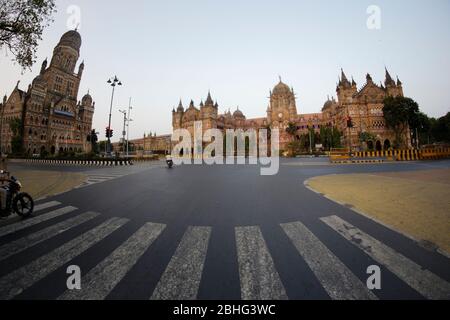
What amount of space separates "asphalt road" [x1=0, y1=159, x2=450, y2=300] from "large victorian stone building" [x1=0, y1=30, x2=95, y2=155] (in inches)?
2923

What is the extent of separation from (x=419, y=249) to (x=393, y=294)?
5.51ft

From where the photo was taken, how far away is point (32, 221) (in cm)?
459

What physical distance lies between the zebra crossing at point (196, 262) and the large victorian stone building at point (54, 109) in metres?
74.6

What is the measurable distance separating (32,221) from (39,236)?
1347 mm

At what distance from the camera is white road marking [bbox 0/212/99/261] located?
10.4ft

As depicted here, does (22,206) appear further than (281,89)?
No

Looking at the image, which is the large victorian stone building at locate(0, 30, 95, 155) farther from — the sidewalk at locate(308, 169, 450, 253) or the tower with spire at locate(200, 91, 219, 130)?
the sidewalk at locate(308, 169, 450, 253)

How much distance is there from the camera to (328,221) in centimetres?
437

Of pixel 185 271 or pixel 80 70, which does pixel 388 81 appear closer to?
pixel 185 271

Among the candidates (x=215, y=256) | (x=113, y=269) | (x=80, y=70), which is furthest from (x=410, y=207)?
(x=80, y=70)

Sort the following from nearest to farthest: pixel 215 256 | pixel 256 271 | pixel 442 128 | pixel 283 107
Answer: pixel 256 271 → pixel 215 256 → pixel 442 128 → pixel 283 107

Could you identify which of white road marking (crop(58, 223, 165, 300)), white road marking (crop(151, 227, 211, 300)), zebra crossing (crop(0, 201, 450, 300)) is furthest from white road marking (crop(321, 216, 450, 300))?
white road marking (crop(58, 223, 165, 300))
